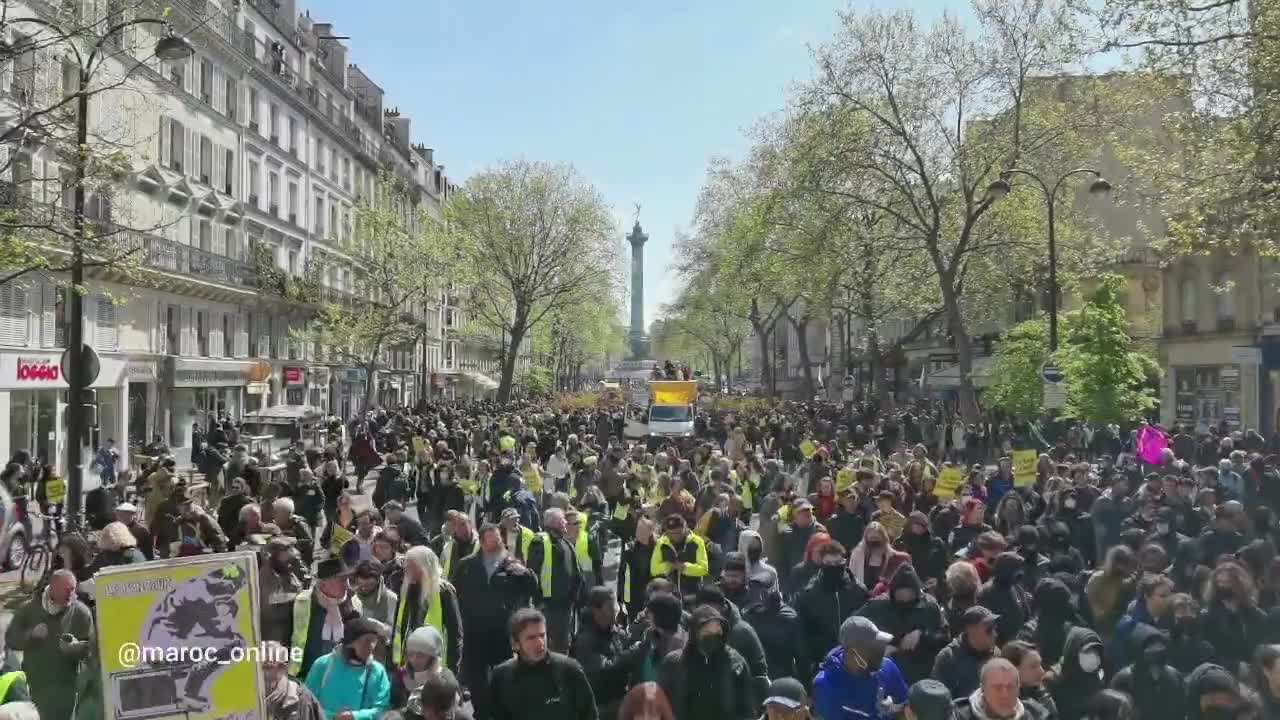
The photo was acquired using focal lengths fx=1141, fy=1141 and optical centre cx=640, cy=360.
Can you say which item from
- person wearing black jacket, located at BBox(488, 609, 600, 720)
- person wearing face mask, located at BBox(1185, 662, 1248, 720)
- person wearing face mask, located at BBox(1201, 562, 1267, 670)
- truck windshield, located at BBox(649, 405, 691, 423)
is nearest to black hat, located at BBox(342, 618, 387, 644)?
person wearing black jacket, located at BBox(488, 609, 600, 720)

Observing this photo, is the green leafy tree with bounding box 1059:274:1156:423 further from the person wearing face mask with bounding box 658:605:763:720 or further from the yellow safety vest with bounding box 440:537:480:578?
the person wearing face mask with bounding box 658:605:763:720

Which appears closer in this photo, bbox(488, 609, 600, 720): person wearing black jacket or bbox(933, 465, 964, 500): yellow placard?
bbox(488, 609, 600, 720): person wearing black jacket

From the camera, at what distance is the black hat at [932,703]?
527 cm

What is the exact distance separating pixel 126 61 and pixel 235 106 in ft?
30.9

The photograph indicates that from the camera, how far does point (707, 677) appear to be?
232 inches

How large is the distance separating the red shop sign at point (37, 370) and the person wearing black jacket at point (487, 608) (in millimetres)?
22044

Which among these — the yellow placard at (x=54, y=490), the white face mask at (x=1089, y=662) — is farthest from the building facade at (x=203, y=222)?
the white face mask at (x=1089, y=662)

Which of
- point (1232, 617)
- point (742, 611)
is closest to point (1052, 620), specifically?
point (1232, 617)

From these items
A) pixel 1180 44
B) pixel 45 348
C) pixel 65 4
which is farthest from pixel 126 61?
pixel 1180 44

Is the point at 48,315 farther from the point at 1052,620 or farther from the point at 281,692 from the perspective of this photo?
the point at 1052,620

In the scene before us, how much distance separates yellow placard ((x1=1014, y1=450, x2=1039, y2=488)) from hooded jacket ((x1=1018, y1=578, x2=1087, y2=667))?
8484mm

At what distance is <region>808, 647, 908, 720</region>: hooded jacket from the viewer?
5754mm

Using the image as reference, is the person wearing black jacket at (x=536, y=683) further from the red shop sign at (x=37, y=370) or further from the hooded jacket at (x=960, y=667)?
the red shop sign at (x=37, y=370)

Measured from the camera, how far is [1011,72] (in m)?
32.2
